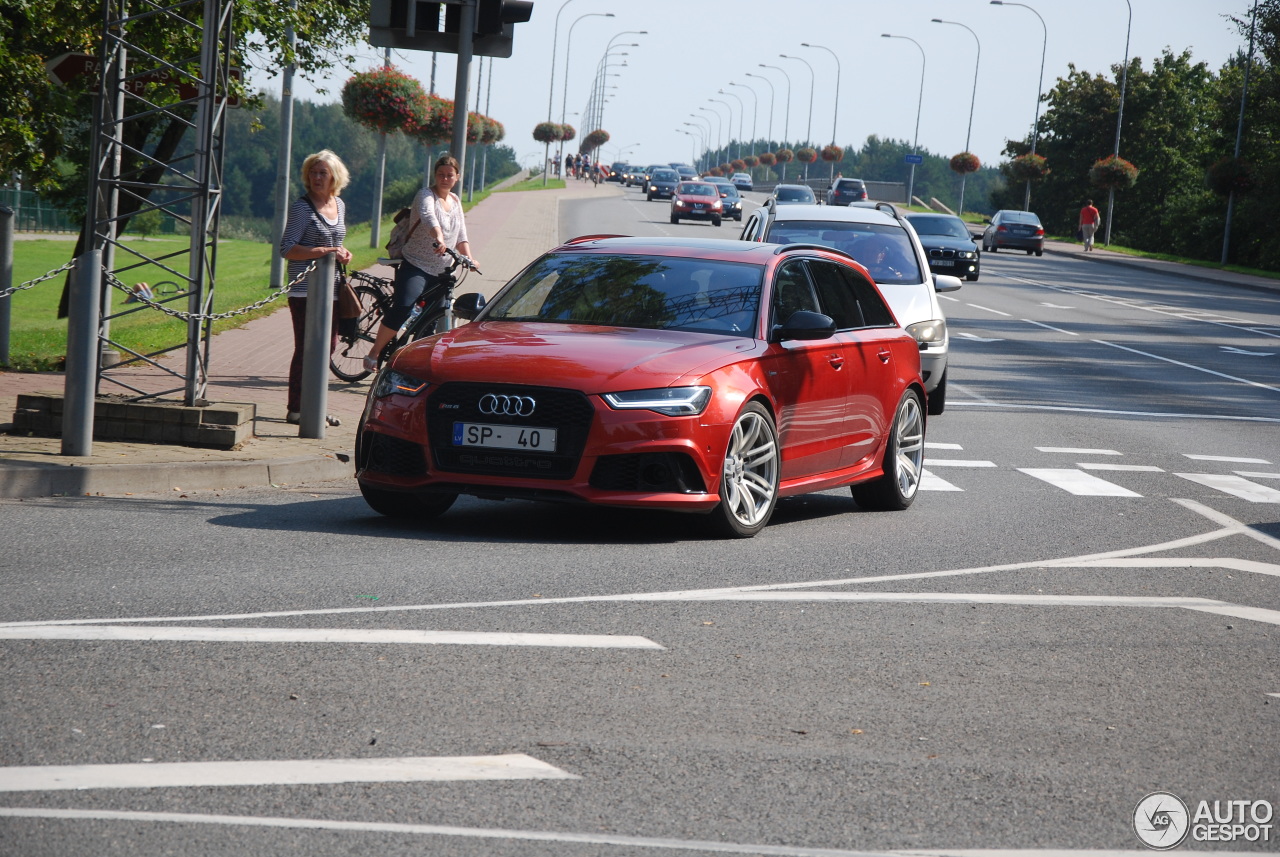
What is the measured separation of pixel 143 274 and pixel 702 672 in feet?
152

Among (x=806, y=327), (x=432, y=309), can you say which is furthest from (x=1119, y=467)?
(x=432, y=309)

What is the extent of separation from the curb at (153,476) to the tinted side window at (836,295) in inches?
127

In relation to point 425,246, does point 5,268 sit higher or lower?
lower

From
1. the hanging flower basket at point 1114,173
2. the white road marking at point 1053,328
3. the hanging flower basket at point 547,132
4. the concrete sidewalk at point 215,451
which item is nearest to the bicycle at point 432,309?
the concrete sidewalk at point 215,451

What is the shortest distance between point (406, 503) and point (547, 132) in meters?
88.8

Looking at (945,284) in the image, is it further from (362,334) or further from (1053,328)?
(1053,328)

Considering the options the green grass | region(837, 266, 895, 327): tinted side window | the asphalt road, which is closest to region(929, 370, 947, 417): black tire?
region(837, 266, 895, 327): tinted side window

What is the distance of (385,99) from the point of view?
110 ft

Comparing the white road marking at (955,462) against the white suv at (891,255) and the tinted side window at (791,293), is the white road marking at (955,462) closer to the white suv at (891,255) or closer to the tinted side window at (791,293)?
the white suv at (891,255)

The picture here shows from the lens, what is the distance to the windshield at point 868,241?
15734 millimetres

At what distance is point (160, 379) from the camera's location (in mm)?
13898

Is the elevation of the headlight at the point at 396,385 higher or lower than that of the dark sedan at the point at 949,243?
lower

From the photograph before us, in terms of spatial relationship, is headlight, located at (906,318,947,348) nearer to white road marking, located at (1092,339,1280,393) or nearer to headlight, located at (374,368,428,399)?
headlight, located at (374,368,428,399)

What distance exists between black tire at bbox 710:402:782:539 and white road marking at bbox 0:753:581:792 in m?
3.93
